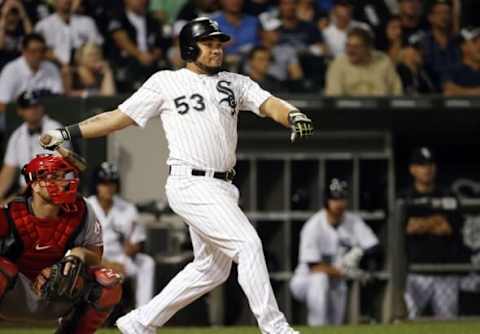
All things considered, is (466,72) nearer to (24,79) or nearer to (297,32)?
(297,32)

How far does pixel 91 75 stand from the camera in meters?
12.1

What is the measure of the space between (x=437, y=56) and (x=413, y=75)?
0.54 m

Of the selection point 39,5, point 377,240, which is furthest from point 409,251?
point 39,5

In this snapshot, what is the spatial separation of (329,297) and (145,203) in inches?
69.1

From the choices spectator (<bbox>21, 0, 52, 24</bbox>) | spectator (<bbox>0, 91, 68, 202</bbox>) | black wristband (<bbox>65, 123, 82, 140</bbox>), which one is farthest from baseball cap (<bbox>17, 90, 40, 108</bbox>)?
black wristband (<bbox>65, 123, 82, 140</bbox>)

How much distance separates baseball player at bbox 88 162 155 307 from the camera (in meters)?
11.0

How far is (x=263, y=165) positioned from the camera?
1197 cm

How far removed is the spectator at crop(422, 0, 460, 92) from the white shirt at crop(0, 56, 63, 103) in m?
3.58

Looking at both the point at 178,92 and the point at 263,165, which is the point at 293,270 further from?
the point at 178,92

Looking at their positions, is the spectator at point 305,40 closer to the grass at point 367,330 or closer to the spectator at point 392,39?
the spectator at point 392,39

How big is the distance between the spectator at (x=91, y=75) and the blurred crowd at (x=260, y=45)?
0.5 inches

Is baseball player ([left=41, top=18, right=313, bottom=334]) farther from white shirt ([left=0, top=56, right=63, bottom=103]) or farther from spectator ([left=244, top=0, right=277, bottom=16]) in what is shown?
spectator ([left=244, top=0, right=277, bottom=16])

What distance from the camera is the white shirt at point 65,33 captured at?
12.3 meters

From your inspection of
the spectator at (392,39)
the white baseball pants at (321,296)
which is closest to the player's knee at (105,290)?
the white baseball pants at (321,296)
